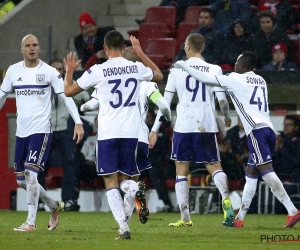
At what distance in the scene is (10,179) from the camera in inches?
691

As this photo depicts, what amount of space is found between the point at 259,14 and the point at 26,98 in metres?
7.06

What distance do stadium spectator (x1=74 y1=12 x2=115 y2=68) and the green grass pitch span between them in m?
5.03

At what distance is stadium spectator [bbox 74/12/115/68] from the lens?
19.0 m

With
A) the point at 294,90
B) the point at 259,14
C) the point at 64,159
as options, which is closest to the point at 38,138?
the point at 64,159

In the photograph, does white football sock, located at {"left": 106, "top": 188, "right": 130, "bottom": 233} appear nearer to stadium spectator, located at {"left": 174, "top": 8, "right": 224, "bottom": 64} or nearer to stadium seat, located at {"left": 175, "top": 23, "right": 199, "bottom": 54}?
stadium spectator, located at {"left": 174, "top": 8, "right": 224, "bottom": 64}

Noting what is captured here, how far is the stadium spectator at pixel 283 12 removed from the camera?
18.4 meters

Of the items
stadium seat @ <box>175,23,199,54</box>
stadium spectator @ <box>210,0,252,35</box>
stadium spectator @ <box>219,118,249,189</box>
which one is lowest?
stadium spectator @ <box>219,118,249,189</box>

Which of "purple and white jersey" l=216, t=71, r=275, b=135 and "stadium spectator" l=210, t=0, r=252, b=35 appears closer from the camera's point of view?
"purple and white jersey" l=216, t=71, r=275, b=135

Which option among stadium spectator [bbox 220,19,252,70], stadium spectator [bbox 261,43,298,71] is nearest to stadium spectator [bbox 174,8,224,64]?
stadium spectator [bbox 220,19,252,70]

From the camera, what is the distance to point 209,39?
17.8m

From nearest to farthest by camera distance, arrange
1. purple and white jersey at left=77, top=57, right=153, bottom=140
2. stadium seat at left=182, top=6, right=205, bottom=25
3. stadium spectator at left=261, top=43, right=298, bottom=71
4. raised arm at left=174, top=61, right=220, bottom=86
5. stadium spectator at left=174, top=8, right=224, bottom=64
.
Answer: purple and white jersey at left=77, top=57, right=153, bottom=140 → raised arm at left=174, top=61, right=220, bottom=86 → stadium spectator at left=261, top=43, right=298, bottom=71 → stadium spectator at left=174, top=8, right=224, bottom=64 → stadium seat at left=182, top=6, right=205, bottom=25

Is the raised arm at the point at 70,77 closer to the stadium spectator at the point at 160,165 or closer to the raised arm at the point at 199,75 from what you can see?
the raised arm at the point at 199,75

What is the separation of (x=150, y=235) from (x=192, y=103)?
2194 millimetres

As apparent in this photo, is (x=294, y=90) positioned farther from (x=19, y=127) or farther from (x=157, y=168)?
(x=19, y=127)
